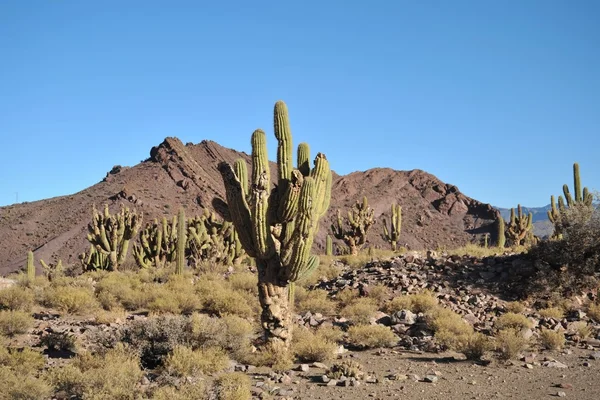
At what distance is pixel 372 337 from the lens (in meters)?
11.2

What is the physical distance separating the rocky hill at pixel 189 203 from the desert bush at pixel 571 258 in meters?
40.1

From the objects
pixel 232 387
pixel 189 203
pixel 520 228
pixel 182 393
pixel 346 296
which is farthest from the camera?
pixel 189 203

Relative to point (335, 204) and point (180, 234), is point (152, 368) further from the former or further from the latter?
point (335, 204)

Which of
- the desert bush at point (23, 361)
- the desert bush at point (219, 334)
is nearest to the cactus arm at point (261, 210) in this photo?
the desert bush at point (219, 334)

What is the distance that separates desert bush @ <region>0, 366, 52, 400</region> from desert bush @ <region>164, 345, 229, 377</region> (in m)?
1.82

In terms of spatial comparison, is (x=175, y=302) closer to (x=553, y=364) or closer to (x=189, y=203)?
(x=553, y=364)

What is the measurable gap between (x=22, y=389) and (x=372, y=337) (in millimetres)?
6402

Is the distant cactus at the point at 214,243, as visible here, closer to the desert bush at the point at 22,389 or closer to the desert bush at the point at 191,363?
the desert bush at the point at 191,363

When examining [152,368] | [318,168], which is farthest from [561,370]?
[152,368]

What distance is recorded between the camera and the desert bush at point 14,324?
37.2 ft

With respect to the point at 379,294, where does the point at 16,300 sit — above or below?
above

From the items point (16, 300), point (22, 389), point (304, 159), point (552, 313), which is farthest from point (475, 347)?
point (16, 300)

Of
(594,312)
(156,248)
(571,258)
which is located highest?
(156,248)

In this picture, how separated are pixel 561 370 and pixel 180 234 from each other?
1662cm
